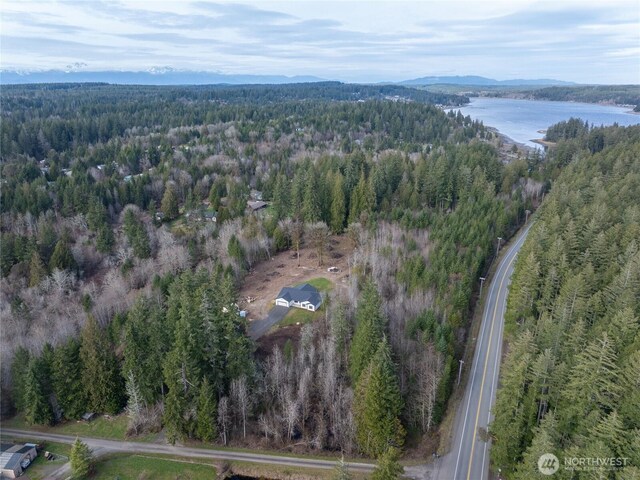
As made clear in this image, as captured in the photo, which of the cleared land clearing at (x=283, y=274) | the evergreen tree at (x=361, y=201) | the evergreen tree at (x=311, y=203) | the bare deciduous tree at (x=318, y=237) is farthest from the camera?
the evergreen tree at (x=361, y=201)

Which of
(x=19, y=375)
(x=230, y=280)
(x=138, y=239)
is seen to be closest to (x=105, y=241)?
(x=138, y=239)

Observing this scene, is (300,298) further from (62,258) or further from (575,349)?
(62,258)

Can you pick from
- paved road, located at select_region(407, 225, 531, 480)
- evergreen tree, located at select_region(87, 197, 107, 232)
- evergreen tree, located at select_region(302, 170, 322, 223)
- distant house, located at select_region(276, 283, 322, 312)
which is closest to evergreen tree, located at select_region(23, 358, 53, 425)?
distant house, located at select_region(276, 283, 322, 312)

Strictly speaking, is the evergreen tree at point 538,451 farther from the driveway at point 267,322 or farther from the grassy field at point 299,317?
the driveway at point 267,322

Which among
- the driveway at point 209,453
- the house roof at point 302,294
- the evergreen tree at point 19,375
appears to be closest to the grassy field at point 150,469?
the driveway at point 209,453

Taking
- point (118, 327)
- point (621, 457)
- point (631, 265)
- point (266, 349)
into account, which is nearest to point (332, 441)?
point (266, 349)

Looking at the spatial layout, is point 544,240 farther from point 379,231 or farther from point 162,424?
point 162,424

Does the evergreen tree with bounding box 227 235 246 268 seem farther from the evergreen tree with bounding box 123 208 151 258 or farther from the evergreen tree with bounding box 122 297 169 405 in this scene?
the evergreen tree with bounding box 122 297 169 405

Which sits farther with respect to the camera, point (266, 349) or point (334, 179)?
point (334, 179)
